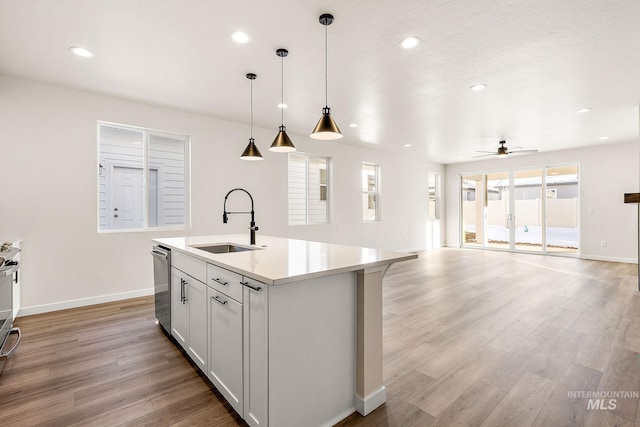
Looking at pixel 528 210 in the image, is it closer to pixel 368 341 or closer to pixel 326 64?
pixel 326 64

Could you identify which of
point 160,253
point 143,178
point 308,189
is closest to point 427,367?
point 160,253

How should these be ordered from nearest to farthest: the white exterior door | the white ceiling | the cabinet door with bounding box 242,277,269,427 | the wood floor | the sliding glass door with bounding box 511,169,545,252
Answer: the cabinet door with bounding box 242,277,269,427, the wood floor, the white ceiling, the white exterior door, the sliding glass door with bounding box 511,169,545,252

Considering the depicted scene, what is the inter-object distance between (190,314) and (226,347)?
69 centimetres

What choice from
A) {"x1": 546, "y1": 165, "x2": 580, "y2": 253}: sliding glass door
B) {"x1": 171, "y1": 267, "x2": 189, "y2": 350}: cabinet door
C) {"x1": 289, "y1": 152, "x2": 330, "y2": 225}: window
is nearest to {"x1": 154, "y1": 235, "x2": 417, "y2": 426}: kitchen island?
{"x1": 171, "y1": 267, "x2": 189, "y2": 350}: cabinet door

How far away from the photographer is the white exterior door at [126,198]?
5.29 m

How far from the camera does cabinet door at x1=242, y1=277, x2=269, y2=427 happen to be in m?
1.53

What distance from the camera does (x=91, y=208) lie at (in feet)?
13.1

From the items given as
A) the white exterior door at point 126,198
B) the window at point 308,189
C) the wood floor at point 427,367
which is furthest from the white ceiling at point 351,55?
the wood floor at point 427,367

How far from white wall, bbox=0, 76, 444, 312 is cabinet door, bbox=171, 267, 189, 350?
1.98 m

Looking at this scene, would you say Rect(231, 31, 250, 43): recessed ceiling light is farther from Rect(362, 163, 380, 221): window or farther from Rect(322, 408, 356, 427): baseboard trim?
Rect(362, 163, 380, 221): window

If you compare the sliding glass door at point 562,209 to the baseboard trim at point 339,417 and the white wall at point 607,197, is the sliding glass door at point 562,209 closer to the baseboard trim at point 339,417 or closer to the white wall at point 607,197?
the white wall at point 607,197

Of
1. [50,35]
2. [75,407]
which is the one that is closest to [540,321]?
[75,407]

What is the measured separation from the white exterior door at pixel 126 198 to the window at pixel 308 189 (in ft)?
9.04

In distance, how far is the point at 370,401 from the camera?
1875 millimetres
